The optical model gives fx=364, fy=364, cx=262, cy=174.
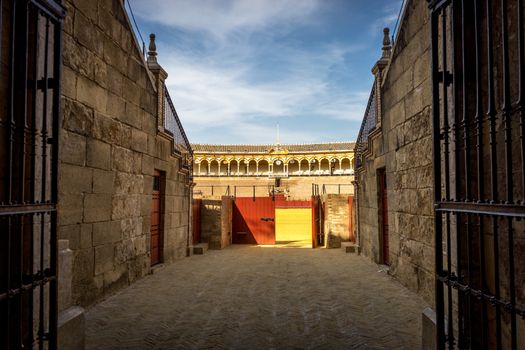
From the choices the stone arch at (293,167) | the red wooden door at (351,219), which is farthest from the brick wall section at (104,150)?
the stone arch at (293,167)

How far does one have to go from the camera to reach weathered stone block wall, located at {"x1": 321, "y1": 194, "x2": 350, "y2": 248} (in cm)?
1404

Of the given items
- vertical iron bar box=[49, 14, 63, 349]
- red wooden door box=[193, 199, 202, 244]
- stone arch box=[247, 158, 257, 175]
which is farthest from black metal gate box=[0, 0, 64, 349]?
stone arch box=[247, 158, 257, 175]

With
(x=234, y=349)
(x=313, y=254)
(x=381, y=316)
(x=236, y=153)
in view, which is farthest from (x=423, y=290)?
(x=236, y=153)

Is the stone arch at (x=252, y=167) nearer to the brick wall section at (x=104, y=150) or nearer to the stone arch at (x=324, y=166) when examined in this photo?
the stone arch at (x=324, y=166)

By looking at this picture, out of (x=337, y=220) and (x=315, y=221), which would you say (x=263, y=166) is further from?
(x=337, y=220)

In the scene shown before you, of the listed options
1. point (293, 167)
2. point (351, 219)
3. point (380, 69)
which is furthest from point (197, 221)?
point (293, 167)

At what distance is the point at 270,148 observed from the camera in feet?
160

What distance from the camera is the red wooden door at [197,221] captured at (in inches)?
523

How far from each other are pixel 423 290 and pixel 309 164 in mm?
42254

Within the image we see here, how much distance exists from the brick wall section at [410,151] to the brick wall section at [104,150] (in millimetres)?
5415

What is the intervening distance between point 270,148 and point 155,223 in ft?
131

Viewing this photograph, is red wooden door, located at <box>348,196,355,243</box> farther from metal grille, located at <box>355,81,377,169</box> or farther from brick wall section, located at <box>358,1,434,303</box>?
brick wall section, located at <box>358,1,434,303</box>

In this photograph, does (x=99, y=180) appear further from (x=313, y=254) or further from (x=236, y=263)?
(x=313, y=254)

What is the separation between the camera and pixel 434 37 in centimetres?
331
